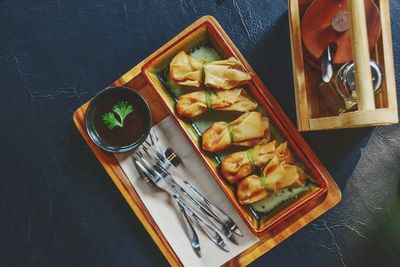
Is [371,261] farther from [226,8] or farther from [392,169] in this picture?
[226,8]

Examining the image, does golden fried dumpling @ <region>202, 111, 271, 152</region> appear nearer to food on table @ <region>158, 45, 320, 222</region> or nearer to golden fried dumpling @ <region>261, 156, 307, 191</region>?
food on table @ <region>158, 45, 320, 222</region>

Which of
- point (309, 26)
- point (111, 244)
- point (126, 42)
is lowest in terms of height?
point (111, 244)

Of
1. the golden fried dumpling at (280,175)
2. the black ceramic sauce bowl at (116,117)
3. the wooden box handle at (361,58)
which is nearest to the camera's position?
the wooden box handle at (361,58)

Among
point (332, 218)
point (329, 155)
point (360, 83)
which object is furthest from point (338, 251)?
point (360, 83)

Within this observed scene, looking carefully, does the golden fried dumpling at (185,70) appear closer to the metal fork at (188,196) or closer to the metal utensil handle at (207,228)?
the metal fork at (188,196)

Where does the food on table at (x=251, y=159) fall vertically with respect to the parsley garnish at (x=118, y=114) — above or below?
below

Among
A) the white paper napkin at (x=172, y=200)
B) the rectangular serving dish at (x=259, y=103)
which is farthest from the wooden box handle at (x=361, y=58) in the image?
the white paper napkin at (x=172, y=200)

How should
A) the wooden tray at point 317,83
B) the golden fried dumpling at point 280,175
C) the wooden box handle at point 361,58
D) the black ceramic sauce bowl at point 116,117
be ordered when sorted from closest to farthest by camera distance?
the wooden box handle at point 361,58 < the wooden tray at point 317,83 < the golden fried dumpling at point 280,175 < the black ceramic sauce bowl at point 116,117
